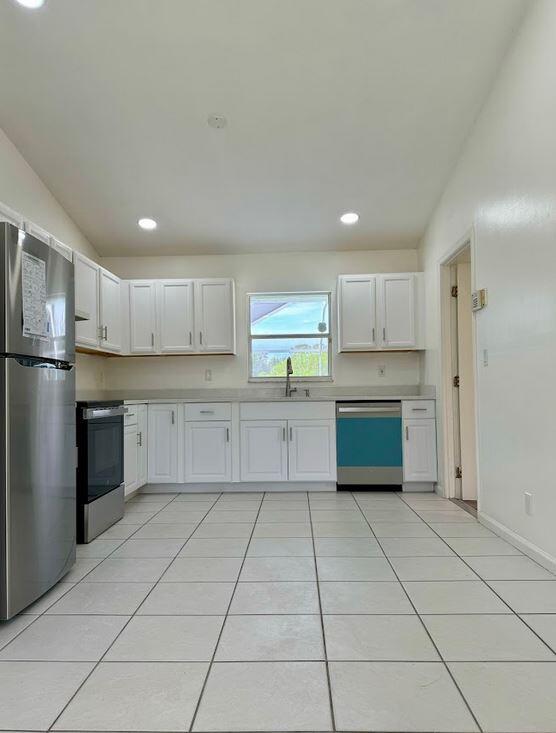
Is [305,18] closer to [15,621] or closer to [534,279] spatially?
[534,279]

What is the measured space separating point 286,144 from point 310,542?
2828mm

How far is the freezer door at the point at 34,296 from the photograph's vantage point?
6.46 feet

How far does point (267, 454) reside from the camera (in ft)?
14.4

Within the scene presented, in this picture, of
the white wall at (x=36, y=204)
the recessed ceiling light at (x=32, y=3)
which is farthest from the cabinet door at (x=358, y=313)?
the recessed ceiling light at (x=32, y=3)

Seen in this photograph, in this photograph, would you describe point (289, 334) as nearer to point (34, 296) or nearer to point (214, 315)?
point (214, 315)

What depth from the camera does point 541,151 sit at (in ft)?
8.03

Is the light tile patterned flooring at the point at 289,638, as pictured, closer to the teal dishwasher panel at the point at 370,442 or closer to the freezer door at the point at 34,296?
the freezer door at the point at 34,296

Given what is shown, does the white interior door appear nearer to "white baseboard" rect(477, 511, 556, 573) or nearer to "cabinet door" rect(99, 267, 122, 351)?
"white baseboard" rect(477, 511, 556, 573)

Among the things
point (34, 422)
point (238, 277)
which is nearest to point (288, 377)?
point (238, 277)

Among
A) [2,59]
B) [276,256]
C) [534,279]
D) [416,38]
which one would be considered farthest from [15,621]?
[276,256]

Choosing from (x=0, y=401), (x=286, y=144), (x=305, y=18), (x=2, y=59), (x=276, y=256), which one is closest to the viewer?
(x=0, y=401)

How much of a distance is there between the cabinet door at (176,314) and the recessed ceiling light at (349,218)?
158cm

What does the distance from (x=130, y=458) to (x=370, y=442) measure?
2087 mm

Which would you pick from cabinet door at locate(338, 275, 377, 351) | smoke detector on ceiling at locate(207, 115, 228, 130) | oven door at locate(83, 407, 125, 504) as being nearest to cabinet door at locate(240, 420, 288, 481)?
cabinet door at locate(338, 275, 377, 351)
